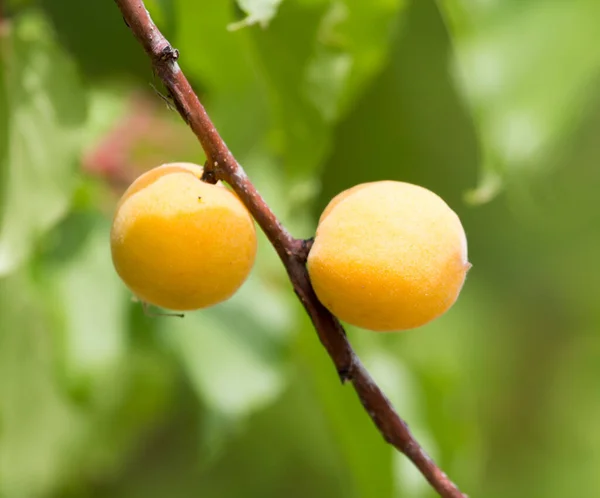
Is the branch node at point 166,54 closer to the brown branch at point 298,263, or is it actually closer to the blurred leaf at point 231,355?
the brown branch at point 298,263

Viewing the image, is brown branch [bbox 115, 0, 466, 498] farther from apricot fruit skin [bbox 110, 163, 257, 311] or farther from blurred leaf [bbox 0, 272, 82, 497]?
blurred leaf [bbox 0, 272, 82, 497]

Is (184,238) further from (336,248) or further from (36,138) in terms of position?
(36,138)

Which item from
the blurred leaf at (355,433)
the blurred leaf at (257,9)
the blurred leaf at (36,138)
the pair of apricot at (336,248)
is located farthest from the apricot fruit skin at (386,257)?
the blurred leaf at (355,433)

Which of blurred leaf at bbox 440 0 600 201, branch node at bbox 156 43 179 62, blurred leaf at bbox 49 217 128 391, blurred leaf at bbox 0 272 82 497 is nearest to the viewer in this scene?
branch node at bbox 156 43 179 62

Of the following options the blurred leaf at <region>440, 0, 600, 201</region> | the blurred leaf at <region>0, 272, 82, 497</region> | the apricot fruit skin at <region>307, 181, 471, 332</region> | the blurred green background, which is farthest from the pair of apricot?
the blurred leaf at <region>0, 272, 82, 497</region>

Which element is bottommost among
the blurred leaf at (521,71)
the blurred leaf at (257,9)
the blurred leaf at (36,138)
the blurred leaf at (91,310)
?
the blurred leaf at (91,310)
